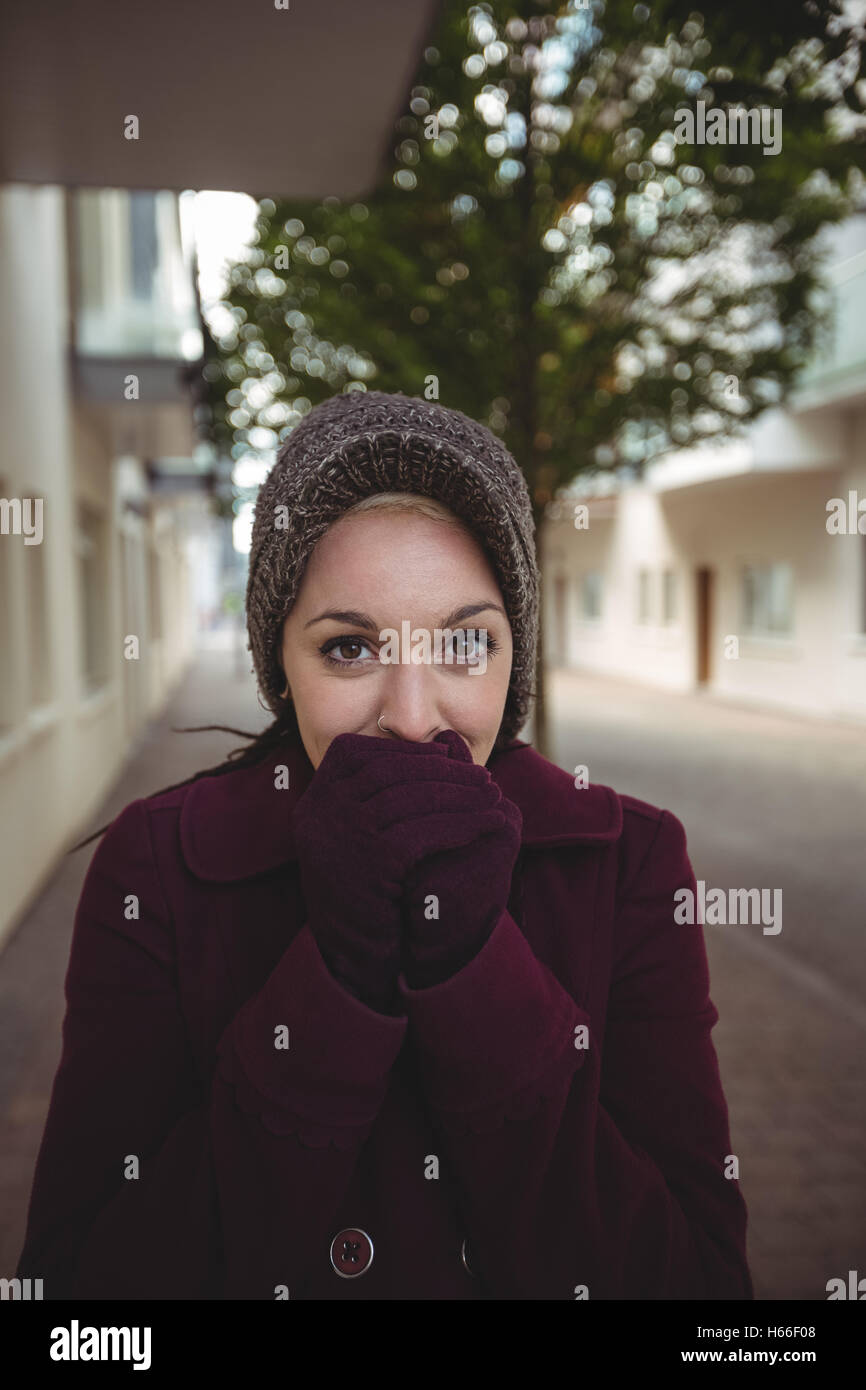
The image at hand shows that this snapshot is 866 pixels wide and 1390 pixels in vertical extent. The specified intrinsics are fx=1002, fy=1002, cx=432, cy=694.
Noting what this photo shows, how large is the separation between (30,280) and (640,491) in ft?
50.2

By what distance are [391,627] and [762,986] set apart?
4518 mm

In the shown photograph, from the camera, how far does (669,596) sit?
20.2 metres

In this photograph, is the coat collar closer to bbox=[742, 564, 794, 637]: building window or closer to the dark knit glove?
the dark knit glove

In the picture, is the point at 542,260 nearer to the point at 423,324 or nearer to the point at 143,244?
the point at 423,324

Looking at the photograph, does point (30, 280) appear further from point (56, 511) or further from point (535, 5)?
point (535, 5)

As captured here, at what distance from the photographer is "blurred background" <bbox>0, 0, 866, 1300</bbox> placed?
10.3ft

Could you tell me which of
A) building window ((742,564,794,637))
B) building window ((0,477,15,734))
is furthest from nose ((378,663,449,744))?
building window ((742,564,794,637))

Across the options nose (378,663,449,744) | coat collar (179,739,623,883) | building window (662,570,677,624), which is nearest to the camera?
nose (378,663,449,744)

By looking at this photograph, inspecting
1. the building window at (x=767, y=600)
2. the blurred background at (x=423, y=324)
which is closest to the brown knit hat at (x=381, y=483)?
the blurred background at (x=423, y=324)

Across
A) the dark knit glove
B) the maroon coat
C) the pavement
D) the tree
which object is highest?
the tree

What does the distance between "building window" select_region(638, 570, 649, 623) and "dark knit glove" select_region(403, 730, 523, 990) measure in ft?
68.0

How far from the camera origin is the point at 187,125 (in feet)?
14.3

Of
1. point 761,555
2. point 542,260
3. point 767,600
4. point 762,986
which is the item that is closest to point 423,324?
point 542,260

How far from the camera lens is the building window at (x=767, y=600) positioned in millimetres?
16516
